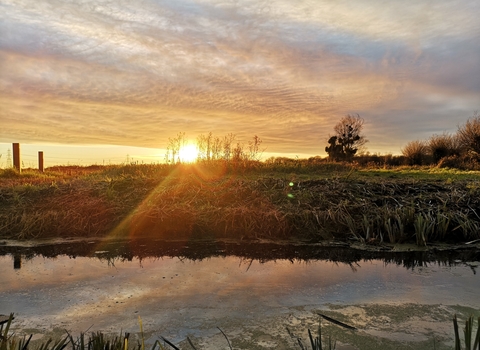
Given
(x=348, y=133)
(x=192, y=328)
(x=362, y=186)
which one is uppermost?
(x=348, y=133)

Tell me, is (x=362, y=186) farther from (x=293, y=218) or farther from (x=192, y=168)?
(x=192, y=168)

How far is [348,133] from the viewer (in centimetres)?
3803

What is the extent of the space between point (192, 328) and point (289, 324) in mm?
902

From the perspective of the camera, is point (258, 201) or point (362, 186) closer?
point (258, 201)

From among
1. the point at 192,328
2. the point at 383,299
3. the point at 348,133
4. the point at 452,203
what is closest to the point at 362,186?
the point at 452,203

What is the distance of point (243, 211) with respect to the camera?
23.9ft

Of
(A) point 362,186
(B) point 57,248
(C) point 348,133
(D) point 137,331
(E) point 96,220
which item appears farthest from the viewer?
(C) point 348,133

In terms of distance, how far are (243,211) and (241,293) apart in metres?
3.20

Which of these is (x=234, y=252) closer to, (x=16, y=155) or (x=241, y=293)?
(x=241, y=293)

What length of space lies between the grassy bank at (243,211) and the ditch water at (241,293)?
0.80m

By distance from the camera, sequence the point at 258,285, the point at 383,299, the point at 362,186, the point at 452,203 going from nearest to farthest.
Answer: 1. the point at 383,299
2. the point at 258,285
3. the point at 452,203
4. the point at 362,186

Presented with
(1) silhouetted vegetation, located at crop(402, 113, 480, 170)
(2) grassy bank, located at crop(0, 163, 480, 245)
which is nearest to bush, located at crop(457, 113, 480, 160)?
(1) silhouetted vegetation, located at crop(402, 113, 480, 170)

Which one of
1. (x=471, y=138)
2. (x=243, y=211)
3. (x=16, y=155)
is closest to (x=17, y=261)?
(x=243, y=211)

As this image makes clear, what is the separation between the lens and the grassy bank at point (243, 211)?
693 cm
